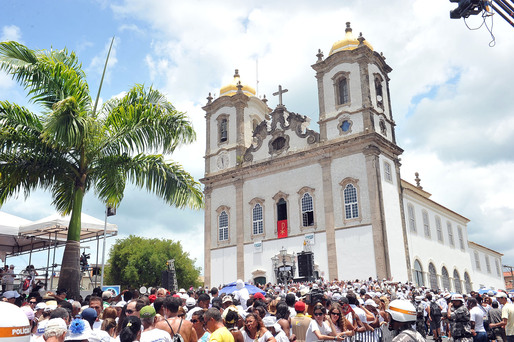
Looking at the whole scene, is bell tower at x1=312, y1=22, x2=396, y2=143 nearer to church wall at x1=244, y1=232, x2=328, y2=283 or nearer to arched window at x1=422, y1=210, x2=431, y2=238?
arched window at x1=422, y1=210, x2=431, y2=238

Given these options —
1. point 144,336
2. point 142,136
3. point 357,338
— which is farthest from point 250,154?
point 144,336

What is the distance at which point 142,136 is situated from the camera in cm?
1359

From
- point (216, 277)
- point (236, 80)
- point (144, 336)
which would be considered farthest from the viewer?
point (236, 80)

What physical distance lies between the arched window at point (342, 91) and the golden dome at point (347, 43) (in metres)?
2.28

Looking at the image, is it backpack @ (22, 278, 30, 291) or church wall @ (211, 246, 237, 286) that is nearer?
backpack @ (22, 278, 30, 291)

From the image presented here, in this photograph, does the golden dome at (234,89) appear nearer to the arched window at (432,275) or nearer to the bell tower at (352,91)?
the bell tower at (352,91)

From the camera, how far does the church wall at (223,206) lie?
118ft

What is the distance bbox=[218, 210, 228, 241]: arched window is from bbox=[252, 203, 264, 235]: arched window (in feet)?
8.46

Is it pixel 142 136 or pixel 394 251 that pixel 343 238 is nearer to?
pixel 394 251

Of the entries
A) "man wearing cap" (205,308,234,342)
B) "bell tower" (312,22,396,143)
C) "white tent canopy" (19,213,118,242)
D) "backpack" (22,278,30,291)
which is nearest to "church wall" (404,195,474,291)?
"bell tower" (312,22,396,143)

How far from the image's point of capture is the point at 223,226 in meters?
36.8

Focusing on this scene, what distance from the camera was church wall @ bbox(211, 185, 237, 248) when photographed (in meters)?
36.0

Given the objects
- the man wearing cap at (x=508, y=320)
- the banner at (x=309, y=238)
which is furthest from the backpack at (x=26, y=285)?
the banner at (x=309, y=238)

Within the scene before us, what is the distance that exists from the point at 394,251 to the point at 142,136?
2067 centimetres
